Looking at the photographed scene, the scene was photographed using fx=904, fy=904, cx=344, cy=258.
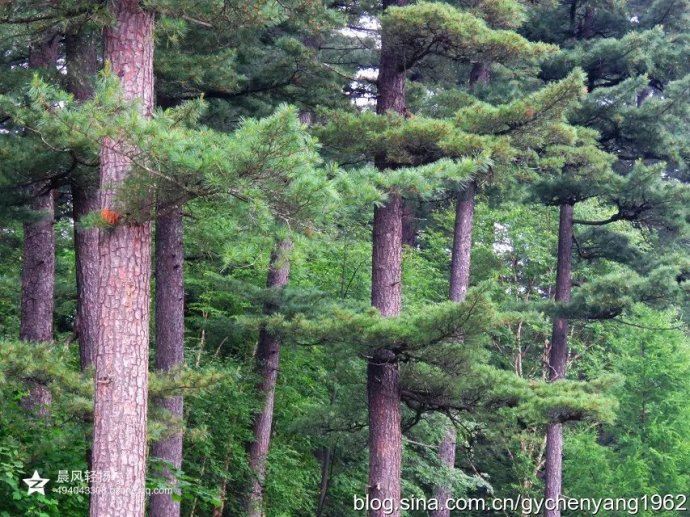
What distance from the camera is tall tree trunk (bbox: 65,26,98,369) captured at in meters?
8.87

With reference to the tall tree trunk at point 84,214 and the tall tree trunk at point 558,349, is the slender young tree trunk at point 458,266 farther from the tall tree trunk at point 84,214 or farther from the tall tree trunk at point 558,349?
the tall tree trunk at point 84,214

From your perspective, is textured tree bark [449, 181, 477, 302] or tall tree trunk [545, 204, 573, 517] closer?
tall tree trunk [545, 204, 573, 517]

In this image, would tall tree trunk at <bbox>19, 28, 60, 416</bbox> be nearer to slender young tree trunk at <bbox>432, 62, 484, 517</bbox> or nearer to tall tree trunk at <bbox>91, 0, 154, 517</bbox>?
tall tree trunk at <bbox>91, 0, 154, 517</bbox>

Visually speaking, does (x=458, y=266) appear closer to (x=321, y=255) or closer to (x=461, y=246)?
(x=461, y=246)

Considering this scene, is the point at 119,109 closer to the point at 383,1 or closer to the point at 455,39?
the point at 455,39

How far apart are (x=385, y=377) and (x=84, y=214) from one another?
12.0 ft

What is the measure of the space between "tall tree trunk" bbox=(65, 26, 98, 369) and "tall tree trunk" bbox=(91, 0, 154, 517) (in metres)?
2.37

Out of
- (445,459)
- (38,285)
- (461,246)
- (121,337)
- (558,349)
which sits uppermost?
(461,246)

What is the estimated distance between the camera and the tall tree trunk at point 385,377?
9.84 meters

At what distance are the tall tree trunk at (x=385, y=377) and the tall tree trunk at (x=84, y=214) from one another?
3013 millimetres

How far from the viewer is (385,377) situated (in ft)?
32.9

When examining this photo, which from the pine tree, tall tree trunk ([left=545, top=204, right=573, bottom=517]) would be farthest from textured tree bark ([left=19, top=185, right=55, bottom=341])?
tall tree trunk ([left=545, top=204, right=573, bottom=517])

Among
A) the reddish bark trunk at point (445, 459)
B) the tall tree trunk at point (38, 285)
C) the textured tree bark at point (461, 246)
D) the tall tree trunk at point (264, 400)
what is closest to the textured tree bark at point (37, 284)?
the tall tree trunk at point (38, 285)

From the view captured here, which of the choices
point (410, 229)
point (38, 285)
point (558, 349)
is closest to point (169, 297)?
point (38, 285)
